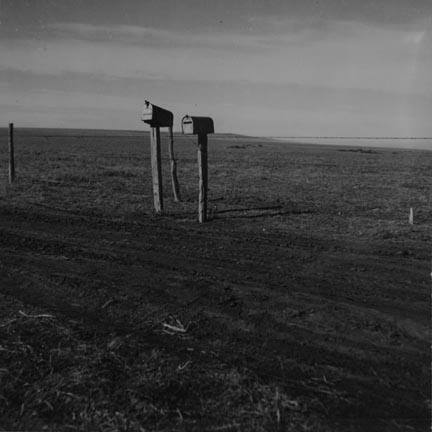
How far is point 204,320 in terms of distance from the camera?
18.4 feet

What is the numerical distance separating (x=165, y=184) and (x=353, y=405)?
16266 mm

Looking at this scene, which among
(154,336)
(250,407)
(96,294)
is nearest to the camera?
(250,407)

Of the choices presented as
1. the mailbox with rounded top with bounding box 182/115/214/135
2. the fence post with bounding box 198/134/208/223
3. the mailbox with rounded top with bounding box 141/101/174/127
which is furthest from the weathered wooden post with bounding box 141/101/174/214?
the fence post with bounding box 198/134/208/223

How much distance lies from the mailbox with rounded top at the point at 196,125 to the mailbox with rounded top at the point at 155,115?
0.96 m

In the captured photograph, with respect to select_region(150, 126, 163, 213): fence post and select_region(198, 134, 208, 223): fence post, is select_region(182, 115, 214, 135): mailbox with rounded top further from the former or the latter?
select_region(150, 126, 163, 213): fence post

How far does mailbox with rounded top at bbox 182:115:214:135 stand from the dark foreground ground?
2.43 metres

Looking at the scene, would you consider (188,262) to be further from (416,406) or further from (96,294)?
(416,406)

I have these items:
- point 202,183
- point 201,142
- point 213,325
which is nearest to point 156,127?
point 201,142

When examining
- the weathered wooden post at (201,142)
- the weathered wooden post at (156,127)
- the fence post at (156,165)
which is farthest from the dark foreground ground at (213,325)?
the weathered wooden post at (156,127)

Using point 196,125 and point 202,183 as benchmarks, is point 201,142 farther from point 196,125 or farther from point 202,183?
point 202,183

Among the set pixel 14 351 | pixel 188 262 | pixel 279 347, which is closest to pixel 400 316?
pixel 279 347

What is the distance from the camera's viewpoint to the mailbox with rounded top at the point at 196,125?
11445 millimetres

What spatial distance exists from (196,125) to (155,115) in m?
1.37

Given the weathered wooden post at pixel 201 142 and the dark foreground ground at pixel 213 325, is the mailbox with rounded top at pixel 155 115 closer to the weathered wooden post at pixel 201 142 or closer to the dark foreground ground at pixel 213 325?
the weathered wooden post at pixel 201 142
